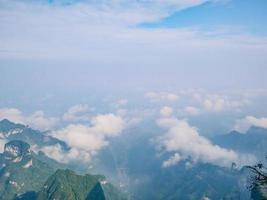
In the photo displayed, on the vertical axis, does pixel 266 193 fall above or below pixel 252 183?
below

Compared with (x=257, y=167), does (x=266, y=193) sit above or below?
below

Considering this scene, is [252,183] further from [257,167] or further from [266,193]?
[266,193]

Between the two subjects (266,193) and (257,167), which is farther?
(266,193)

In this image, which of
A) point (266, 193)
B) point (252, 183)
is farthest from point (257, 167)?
point (266, 193)

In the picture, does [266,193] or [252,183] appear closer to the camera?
[252,183]
